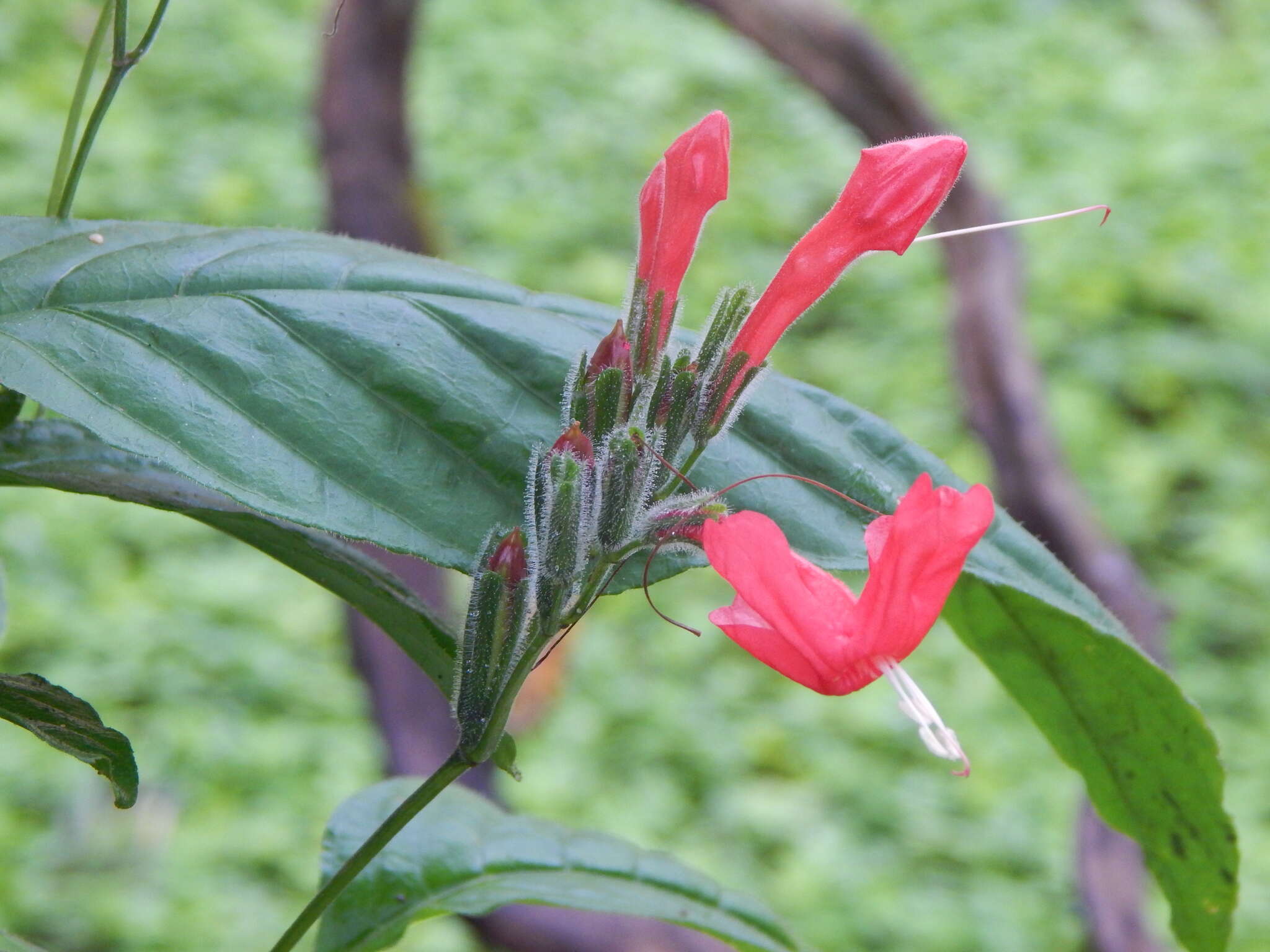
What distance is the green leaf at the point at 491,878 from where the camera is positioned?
22.6 inches

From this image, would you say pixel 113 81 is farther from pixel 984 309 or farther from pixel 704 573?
pixel 704 573

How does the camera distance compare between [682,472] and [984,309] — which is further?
[984,309]

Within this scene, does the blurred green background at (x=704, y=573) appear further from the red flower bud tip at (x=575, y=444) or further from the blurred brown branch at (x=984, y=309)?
the red flower bud tip at (x=575, y=444)

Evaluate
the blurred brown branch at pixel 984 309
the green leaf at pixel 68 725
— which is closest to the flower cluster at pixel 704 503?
the green leaf at pixel 68 725

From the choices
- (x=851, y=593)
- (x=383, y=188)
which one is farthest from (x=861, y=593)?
(x=383, y=188)

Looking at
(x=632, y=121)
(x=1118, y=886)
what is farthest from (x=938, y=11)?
(x=1118, y=886)

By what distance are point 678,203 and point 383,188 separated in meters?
1.23

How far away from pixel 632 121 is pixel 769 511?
3.06m

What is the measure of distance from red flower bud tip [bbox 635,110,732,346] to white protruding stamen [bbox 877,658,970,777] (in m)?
0.14

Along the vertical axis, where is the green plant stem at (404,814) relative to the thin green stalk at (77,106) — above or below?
below

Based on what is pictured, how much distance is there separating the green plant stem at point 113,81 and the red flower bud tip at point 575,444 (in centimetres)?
21

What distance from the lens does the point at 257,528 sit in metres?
0.47

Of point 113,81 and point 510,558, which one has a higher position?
point 113,81

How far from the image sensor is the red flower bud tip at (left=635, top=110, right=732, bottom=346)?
455 millimetres
